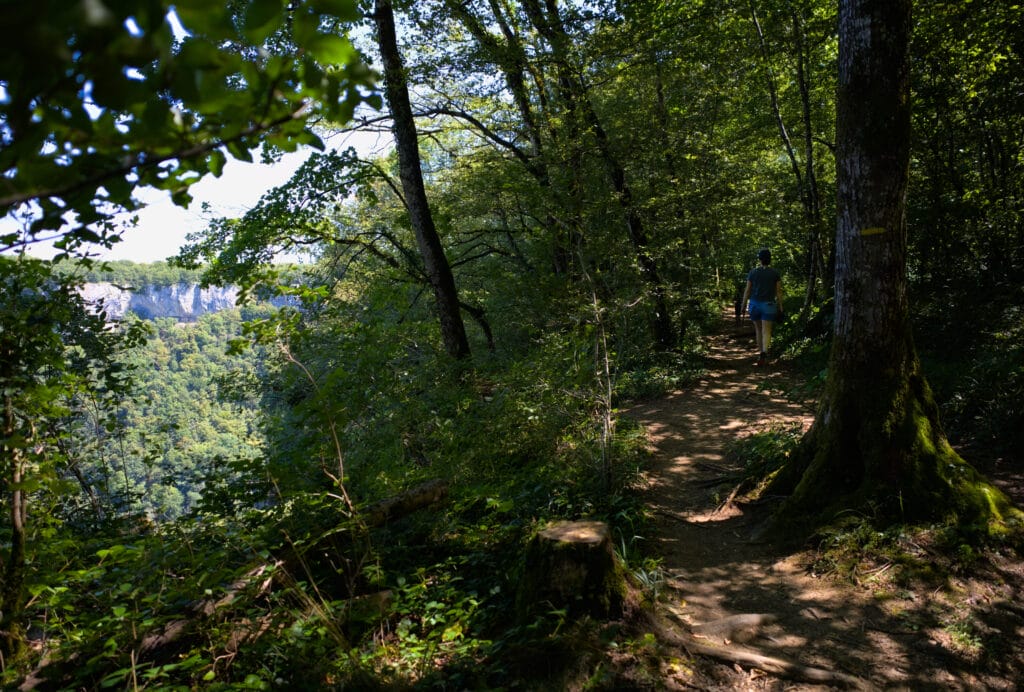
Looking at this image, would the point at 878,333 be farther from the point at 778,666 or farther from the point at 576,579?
the point at 576,579

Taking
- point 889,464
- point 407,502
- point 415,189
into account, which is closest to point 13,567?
point 407,502

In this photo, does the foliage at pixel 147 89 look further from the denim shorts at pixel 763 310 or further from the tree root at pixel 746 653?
the denim shorts at pixel 763 310

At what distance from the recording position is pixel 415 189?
9.18 meters

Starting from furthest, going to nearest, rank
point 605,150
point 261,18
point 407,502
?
point 605,150 → point 407,502 → point 261,18

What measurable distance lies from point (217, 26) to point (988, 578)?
16.4 ft

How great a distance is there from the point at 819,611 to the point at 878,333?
215 centimetres

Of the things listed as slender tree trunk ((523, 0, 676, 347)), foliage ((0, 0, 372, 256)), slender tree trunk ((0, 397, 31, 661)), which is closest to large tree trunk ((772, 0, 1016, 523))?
foliage ((0, 0, 372, 256))

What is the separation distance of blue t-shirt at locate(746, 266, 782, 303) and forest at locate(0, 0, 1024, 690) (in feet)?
4.56

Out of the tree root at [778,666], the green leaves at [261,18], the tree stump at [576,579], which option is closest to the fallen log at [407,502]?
the tree stump at [576,579]

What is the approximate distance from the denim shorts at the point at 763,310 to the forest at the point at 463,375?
3.44 feet

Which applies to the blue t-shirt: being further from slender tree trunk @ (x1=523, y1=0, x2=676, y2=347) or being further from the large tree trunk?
the large tree trunk

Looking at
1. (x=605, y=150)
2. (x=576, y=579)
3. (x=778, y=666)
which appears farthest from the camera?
(x=605, y=150)

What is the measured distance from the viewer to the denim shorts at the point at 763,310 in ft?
30.9

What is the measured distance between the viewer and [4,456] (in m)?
3.74
